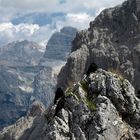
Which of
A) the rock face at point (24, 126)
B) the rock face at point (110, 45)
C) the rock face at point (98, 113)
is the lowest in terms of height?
the rock face at point (24, 126)

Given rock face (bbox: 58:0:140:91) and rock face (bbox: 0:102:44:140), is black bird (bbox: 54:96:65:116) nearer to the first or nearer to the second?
rock face (bbox: 0:102:44:140)

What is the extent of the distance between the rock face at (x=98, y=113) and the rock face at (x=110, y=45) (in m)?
85.0

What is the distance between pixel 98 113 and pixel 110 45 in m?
104

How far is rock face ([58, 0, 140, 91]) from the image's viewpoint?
13075cm

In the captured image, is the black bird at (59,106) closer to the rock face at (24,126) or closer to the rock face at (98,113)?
the rock face at (98,113)

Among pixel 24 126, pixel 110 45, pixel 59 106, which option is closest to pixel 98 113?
pixel 59 106

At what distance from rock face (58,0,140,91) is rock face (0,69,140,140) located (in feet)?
279

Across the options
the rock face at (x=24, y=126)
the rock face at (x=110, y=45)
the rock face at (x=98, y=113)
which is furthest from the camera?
the rock face at (x=110, y=45)

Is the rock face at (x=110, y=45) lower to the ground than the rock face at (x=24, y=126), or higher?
higher

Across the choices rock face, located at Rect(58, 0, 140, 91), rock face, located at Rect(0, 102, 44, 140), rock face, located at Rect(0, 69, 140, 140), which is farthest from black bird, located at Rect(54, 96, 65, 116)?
rock face, located at Rect(58, 0, 140, 91)

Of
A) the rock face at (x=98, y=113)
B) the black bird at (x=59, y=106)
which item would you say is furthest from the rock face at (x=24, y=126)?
the black bird at (x=59, y=106)

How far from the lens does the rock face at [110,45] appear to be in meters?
131

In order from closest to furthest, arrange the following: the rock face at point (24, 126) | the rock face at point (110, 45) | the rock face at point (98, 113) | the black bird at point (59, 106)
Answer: the rock face at point (98, 113), the black bird at point (59, 106), the rock face at point (24, 126), the rock face at point (110, 45)

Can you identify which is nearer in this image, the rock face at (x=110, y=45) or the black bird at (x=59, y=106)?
the black bird at (x=59, y=106)
